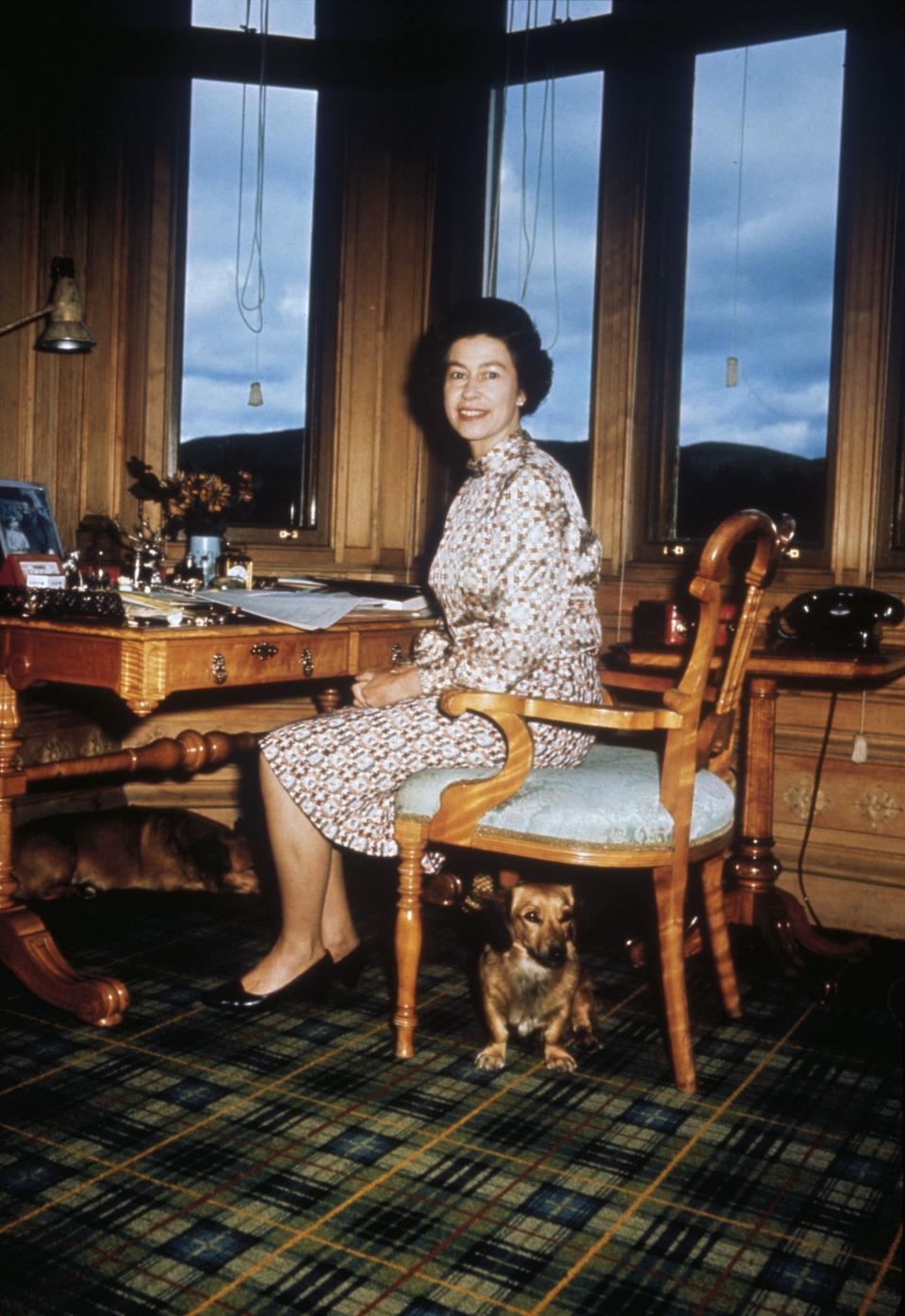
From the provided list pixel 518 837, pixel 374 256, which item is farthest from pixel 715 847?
pixel 374 256

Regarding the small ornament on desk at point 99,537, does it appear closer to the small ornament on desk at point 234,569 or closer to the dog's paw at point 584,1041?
the small ornament on desk at point 234,569

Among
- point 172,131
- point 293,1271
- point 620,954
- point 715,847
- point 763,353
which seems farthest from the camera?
point 172,131

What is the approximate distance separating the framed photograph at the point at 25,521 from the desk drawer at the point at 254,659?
926 mm

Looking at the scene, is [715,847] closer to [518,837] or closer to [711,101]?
[518,837]

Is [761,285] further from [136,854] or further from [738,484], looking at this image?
[136,854]

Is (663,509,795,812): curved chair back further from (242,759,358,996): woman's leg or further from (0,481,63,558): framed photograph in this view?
(0,481,63,558): framed photograph

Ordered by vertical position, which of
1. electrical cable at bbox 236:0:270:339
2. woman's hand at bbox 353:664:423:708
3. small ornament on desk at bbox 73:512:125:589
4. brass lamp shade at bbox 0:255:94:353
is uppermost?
electrical cable at bbox 236:0:270:339

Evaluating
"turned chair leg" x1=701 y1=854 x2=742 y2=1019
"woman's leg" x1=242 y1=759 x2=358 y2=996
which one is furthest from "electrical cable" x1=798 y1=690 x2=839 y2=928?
"woman's leg" x1=242 y1=759 x2=358 y2=996

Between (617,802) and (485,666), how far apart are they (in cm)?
44

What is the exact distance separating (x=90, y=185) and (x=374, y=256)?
1.00 m

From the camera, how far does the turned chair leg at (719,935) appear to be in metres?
2.90

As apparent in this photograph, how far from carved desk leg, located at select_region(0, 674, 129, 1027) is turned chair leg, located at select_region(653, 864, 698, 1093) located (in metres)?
1.28

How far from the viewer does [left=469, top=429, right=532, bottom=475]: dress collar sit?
288cm

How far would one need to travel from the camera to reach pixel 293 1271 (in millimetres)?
1841
